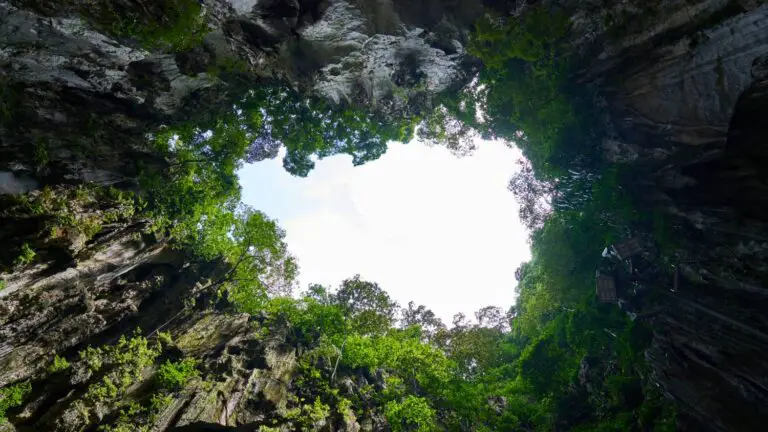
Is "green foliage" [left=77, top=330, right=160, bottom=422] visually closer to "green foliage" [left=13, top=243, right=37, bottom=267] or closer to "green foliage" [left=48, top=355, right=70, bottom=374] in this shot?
"green foliage" [left=48, top=355, right=70, bottom=374]

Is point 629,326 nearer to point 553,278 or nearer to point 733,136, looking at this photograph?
point 553,278

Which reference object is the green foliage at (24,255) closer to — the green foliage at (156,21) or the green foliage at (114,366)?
the green foliage at (114,366)

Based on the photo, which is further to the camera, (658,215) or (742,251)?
(658,215)

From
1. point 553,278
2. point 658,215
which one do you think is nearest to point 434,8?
point 658,215

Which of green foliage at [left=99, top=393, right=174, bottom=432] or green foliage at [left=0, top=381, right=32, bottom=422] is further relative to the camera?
green foliage at [left=99, top=393, right=174, bottom=432]

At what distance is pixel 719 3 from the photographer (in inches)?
541

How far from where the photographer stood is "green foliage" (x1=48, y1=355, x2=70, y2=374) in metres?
16.4

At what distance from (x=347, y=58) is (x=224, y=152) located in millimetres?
10368

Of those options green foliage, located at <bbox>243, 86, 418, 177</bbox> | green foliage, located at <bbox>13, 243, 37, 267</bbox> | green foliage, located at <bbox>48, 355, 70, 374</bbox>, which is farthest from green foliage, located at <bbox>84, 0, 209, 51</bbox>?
green foliage, located at <bbox>48, 355, 70, 374</bbox>

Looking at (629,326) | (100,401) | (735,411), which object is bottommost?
(100,401)

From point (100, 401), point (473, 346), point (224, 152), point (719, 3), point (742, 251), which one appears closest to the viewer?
point (719, 3)

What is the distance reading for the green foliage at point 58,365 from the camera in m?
16.4

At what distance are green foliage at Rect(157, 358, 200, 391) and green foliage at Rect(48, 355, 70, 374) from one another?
3822 millimetres

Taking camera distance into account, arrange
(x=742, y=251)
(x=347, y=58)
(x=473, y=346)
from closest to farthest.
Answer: (x=742, y=251) < (x=347, y=58) < (x=473, y=346)
